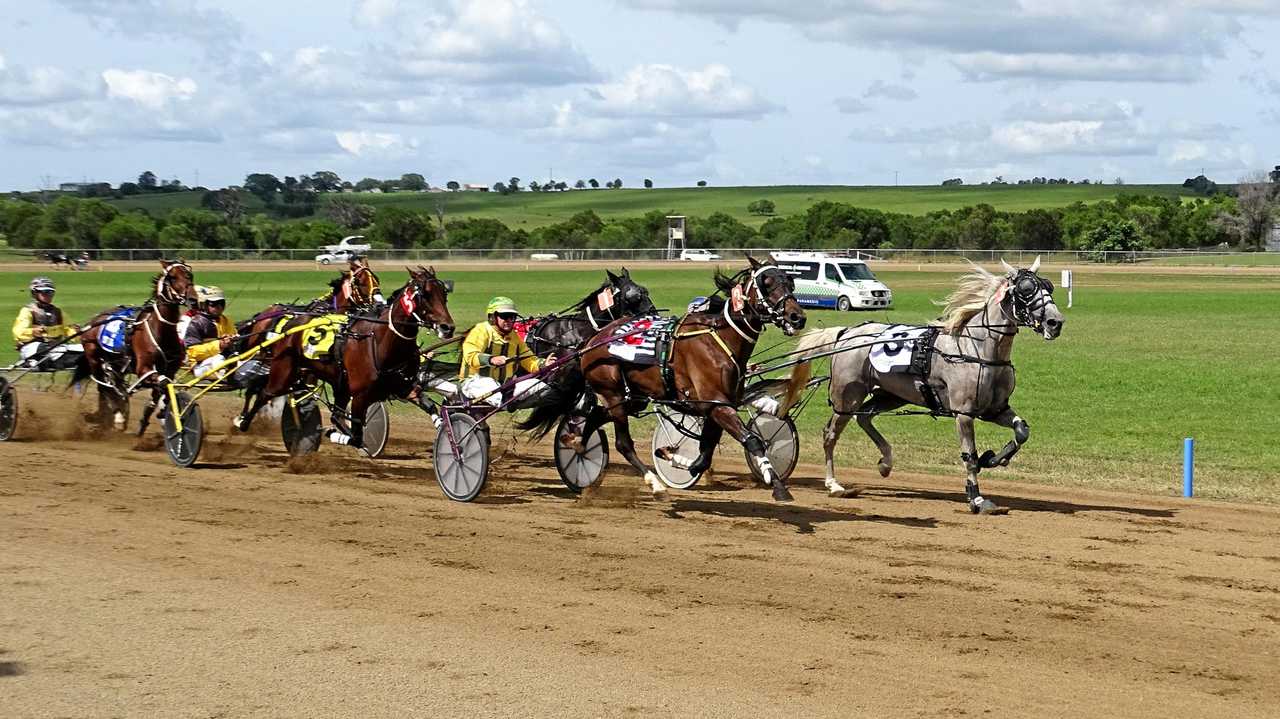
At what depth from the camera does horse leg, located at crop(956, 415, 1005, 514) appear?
11711 mm

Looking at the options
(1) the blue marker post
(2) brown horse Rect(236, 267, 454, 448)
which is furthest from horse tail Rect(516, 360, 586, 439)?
(1) the blue marker post

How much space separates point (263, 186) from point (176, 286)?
463 ft

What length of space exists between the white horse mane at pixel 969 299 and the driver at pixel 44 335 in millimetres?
9943

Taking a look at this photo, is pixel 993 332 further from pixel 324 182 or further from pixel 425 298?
pixel 324 182

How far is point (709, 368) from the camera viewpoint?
11.6m

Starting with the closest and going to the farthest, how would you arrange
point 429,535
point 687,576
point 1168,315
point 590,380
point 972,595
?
point 972,595 < point 687,576 < point 429,535 < point 590,380 < point 1168,315

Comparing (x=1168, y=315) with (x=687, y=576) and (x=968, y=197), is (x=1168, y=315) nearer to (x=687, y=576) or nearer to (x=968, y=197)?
(x=687, y=576)

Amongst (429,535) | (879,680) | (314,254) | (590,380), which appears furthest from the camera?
(314,254)

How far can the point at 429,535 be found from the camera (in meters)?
10.7

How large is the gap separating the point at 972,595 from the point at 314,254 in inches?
2888

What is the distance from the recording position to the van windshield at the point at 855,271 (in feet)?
148

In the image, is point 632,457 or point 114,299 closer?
point 632,457

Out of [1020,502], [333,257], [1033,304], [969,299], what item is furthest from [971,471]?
[333,257]

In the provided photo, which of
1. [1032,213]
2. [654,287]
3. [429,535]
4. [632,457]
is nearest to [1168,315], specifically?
[654,287]
